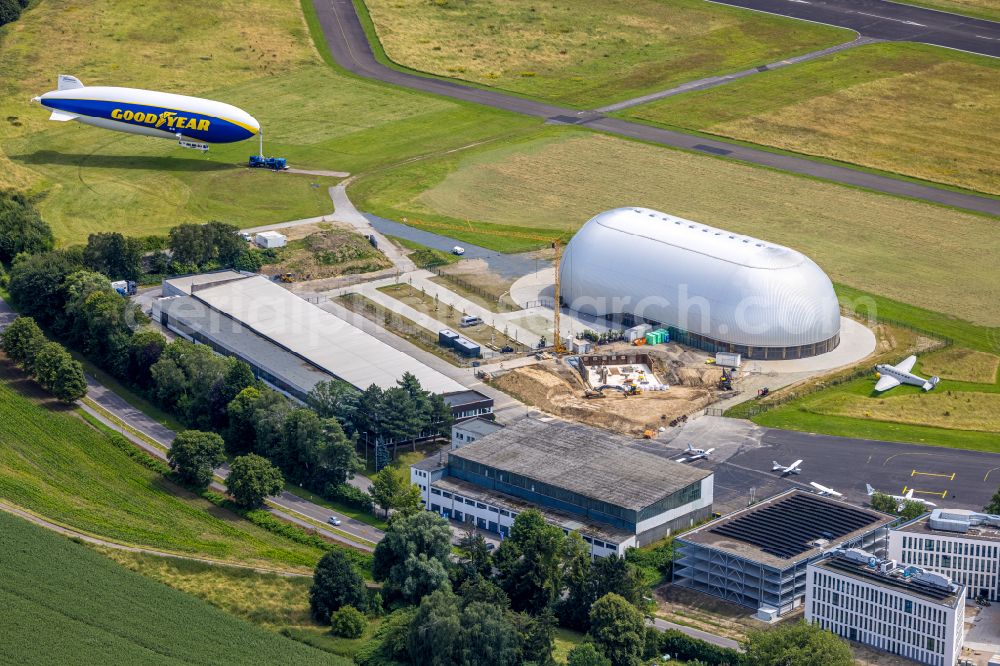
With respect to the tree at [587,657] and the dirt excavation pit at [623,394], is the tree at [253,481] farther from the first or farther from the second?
the tree at [587,657]

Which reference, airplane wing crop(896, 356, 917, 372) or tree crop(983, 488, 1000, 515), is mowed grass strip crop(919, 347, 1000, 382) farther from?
tree crop(983, 488, 1000, 515)

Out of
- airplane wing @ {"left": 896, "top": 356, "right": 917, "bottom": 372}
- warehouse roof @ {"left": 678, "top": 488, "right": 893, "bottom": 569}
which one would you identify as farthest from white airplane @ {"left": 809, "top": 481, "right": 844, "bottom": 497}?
airplane wing @ {"left": 896, "top": 356, "right": 917, "bottom": 372}

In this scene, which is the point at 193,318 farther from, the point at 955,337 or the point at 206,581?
the point at 955,337

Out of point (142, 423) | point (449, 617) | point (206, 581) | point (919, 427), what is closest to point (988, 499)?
point (919, 427)

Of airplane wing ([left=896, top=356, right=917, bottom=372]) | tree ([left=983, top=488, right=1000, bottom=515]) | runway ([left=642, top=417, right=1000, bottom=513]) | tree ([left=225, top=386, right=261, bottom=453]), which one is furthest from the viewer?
airplane wing ([left=896, top=356, right=917, bottom=372])

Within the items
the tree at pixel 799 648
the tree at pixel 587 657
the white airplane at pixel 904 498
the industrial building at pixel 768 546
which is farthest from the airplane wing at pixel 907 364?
the tree at pixel 587 657

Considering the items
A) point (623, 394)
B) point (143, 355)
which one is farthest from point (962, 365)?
point (143, 355)
